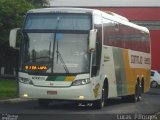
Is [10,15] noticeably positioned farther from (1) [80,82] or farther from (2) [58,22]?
(1) [80,82]

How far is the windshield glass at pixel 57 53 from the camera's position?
2186 centimetres

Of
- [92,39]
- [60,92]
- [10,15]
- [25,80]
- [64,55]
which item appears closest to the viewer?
[92,39]

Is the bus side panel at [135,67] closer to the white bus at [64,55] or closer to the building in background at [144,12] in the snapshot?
the white bus at [64,55]

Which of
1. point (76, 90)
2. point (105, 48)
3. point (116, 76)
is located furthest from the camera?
point (116, 76)

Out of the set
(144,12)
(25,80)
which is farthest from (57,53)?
(144,12)

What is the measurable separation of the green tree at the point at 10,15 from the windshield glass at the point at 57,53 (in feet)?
66.5

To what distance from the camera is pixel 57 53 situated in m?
22.0

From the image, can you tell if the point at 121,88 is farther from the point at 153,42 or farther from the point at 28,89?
the point at 153,42

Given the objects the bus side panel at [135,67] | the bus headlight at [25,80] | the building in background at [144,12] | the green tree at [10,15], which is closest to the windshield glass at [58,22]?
the bus headlight at [25,80]

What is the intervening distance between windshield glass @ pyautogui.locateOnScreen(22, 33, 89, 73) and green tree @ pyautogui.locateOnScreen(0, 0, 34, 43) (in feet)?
66.5

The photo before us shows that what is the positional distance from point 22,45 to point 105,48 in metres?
3.01

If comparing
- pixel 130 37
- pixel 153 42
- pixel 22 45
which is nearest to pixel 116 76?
pixel 130 37

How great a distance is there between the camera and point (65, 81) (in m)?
21.7

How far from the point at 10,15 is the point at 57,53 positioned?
21.1 m
